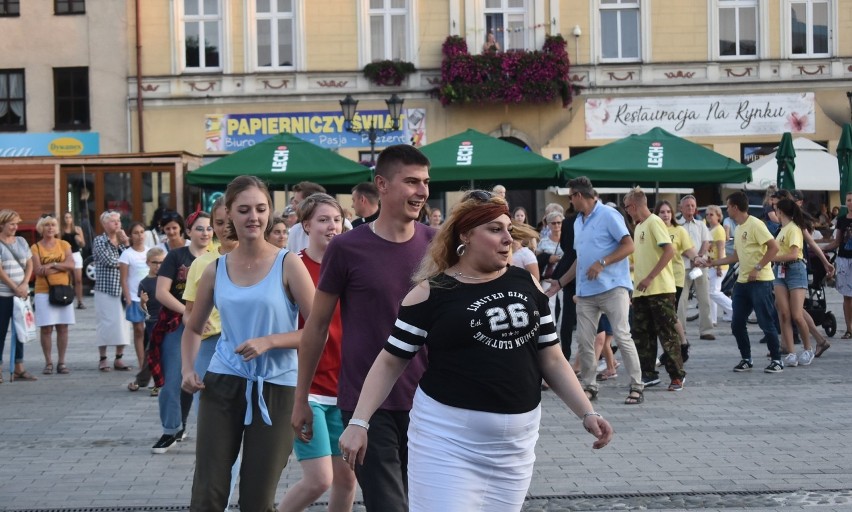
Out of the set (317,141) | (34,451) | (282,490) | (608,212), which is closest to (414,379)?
(282,490)

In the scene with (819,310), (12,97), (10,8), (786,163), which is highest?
(10,8)

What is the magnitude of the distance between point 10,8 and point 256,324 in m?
29.5

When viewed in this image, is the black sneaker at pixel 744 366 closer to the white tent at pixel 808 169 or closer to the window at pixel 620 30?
the white tent at pixel 808 169

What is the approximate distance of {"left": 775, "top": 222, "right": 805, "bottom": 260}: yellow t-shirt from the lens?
1365cm

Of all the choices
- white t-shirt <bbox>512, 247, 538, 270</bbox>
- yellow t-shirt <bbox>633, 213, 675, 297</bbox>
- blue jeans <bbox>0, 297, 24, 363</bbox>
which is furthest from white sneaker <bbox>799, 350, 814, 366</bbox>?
blue jeans <bbox>0, 297, 24, 363</bbox>

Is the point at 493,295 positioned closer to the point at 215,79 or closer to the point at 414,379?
the point at 414,379

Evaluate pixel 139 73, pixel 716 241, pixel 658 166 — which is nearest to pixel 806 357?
pixel 716 241

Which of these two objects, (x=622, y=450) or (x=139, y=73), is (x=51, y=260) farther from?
(x=139, y=73)

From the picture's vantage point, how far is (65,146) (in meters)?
32.6

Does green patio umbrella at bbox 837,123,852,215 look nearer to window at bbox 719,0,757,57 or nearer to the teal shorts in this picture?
window at bbox 719,0,757,57

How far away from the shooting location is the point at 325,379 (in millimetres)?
6102

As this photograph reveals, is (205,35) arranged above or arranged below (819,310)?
above

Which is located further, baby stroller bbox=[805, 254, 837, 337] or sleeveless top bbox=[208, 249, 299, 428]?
baby stroller bbox=[805, 254, 837, 337]

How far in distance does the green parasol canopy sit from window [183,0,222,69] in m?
16.0
